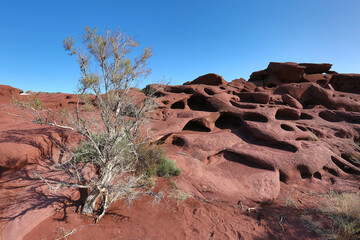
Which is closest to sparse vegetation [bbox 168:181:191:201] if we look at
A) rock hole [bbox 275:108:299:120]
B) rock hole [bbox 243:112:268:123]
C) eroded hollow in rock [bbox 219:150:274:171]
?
eroded hollow in rock [bbox 219:150:274:171]

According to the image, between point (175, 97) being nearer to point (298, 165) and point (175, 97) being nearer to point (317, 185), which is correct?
point (298, 165)

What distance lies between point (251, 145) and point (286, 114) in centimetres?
524

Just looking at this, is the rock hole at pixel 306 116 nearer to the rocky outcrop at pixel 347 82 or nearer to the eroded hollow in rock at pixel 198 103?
the eroded hollow in rock at pixel 198 103

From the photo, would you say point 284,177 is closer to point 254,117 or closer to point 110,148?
point 254,117

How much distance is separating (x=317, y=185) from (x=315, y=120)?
5860 millimetres

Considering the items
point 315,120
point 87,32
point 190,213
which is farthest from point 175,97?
point 315,120

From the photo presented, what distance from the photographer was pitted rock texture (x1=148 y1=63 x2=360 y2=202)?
513 cm

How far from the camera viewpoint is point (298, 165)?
6504 millimetres

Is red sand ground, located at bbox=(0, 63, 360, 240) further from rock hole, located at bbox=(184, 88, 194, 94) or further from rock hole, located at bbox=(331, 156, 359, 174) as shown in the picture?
rock hole, located at bbox=(184, 88, 194, 94)

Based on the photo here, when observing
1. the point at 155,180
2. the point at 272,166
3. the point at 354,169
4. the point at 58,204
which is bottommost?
the point at 354,169

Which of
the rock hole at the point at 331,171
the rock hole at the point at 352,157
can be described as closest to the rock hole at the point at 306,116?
the rock hole at the point at 352,157

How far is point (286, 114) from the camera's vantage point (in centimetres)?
1061

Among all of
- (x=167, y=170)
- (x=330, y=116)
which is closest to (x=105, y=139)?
(x=167, y=170)

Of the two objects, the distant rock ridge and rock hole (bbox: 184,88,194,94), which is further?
rock hole (bbox: 184,88,194,94)
